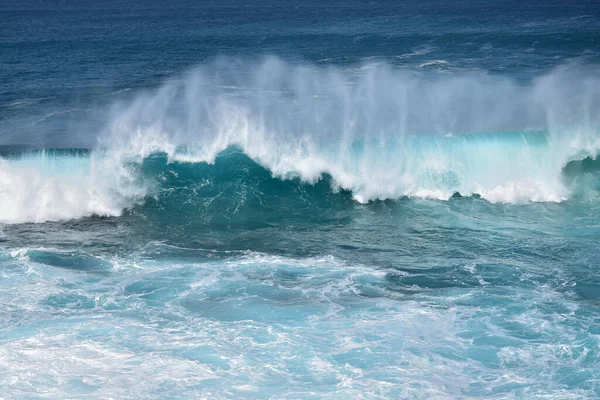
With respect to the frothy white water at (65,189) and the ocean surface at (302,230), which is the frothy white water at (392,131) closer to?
the ocean surface at (302,230)

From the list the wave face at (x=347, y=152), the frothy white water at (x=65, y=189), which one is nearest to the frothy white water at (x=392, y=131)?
the wave face at (x=347, y=152)

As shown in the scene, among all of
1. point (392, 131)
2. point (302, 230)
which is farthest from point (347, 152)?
point (302, 230)

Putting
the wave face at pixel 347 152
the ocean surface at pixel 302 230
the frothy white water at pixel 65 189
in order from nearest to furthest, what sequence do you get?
the ocean surface at pixel 302 230 → the frothy white water at pixel 65 189 → the wave face at pixel 347 152

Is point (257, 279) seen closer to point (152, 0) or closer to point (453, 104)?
point (453, 104)

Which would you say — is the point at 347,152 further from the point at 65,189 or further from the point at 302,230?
the point at 65,189

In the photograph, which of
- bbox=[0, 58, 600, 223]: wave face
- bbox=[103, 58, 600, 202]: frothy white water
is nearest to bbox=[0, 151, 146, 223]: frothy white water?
bbox=[0, 58, 600, 223]: wave face

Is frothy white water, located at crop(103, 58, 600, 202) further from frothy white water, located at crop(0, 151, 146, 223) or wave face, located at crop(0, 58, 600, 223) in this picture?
frothy white water, located at crop(0, 151, 146, 223)

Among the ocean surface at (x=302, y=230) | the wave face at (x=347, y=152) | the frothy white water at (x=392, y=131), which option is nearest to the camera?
the ocean surface at (x=302, y=230)
